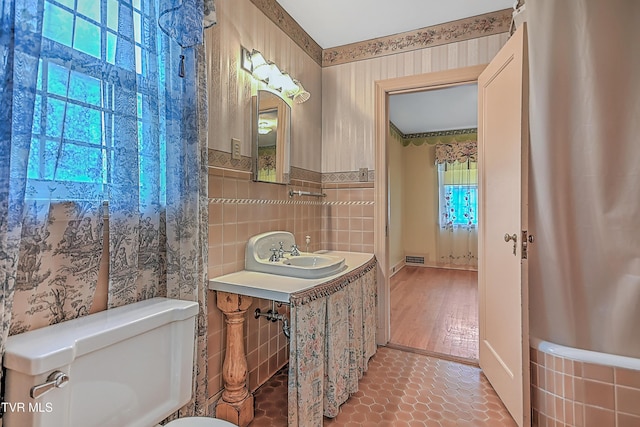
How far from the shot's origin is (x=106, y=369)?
0.86 metres

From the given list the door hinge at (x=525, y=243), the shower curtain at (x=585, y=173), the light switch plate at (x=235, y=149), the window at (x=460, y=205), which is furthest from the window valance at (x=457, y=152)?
the light switch plate at (x=235, y=149)

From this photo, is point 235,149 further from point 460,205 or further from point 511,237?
point 460,205

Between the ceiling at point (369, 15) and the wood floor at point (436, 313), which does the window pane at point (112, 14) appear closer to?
the ceiling at point (369, 15)

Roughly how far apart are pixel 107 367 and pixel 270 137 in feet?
4.62

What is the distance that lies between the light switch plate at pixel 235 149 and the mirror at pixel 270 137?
4.7 inches

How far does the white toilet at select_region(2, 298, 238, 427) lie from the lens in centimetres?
71

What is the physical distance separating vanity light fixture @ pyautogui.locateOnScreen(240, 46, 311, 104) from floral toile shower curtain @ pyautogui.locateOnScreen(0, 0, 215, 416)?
1.34 feet

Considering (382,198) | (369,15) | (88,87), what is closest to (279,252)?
(382,198)

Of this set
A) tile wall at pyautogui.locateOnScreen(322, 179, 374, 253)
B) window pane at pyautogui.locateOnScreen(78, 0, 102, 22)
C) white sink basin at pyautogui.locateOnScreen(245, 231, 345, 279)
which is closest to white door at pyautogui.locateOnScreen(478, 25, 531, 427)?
tile wall at pyautogui.locateOnScreen(322, 179, 374, 253)

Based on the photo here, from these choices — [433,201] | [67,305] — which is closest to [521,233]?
[67,305]

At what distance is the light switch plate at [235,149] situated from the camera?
1.62 meters

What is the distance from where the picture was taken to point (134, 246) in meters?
1.10

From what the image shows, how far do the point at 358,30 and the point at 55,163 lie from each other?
222cm

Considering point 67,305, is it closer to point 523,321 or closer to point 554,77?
point 523,321
